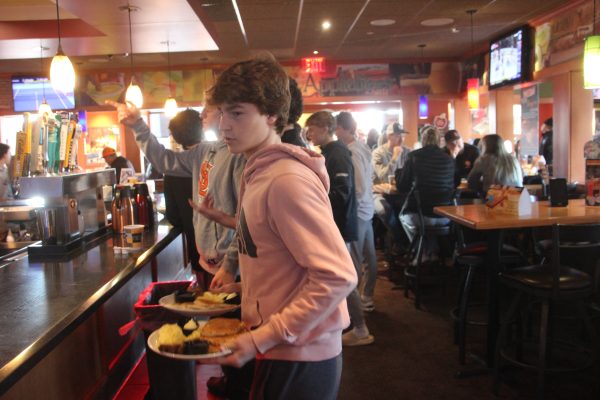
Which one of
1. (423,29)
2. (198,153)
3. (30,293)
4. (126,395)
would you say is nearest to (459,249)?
(198,153)

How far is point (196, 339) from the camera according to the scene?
1.39 metres

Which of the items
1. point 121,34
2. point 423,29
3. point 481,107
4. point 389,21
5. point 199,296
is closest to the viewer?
point 199,296

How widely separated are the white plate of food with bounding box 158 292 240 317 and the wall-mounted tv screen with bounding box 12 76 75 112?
1007 centimetres

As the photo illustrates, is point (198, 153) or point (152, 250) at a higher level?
point (198, 153)

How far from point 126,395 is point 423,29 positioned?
7304 mm

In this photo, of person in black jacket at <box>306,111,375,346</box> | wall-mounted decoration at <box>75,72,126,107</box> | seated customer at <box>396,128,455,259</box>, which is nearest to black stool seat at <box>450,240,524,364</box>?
person in black jacket at <box>306,111,375,346</box>

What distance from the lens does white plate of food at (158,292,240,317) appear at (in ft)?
5.69

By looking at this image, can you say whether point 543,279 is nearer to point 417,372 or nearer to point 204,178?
point 417,372

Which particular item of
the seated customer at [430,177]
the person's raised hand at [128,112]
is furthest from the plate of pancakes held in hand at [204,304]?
the seated customer at [430,177]

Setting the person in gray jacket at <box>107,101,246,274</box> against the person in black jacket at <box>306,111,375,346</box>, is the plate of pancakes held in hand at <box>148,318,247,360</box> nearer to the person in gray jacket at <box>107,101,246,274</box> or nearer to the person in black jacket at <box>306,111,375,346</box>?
the person in gray jacket at <box>107,101,246,274</box>

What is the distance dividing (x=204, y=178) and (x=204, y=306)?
1263 mm

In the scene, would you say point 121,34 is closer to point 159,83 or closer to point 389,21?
point 389,21

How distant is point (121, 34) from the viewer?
20.5 feet

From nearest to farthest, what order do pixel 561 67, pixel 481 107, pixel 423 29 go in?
A: pixel 561 67 < pixel 423 29 < pixel 481 107
